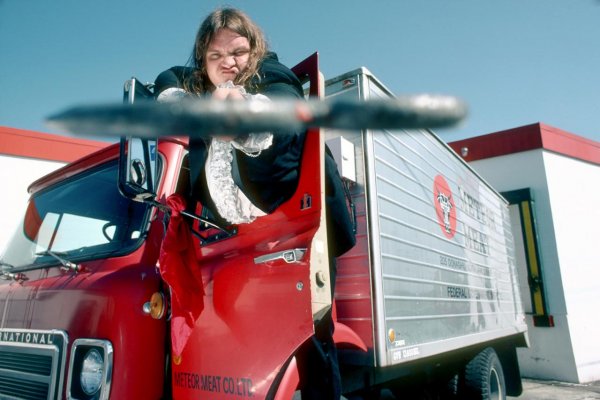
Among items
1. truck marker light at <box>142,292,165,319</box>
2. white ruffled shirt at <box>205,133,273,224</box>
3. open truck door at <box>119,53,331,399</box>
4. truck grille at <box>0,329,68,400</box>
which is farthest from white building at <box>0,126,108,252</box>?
white ruffled shirt at <box>205,133,273,224</box>

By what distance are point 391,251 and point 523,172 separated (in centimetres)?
652

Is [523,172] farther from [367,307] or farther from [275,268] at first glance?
[275,268]

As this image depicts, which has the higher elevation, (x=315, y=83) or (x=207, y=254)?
(x=315, y=83)

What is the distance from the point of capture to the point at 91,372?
1.83 m

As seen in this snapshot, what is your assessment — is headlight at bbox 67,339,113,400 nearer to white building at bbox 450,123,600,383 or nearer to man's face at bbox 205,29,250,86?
man's face at bbox 205,29,250,86

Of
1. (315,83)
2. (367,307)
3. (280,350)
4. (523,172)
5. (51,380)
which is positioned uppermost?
(523,172)

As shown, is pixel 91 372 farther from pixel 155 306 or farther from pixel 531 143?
pixel 531 143

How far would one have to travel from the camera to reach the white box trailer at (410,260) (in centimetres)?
246

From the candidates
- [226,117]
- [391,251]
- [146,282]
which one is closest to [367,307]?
[391,251]

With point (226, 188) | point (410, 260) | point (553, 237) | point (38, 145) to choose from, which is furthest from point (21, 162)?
point (553, 237)

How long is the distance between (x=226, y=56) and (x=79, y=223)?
175cm

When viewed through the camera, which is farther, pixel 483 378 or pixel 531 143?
pixel 531 143

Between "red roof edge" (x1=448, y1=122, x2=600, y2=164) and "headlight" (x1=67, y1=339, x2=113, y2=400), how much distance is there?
8.11 m

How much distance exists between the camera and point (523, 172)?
8.08 m
